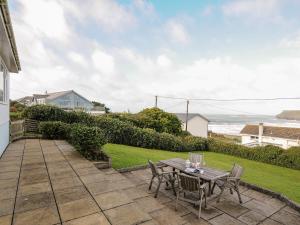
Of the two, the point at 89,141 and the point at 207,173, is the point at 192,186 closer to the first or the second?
the point at 207,173

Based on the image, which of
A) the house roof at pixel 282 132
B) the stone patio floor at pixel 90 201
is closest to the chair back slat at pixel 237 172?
the stone patio floor at pixel 90 201

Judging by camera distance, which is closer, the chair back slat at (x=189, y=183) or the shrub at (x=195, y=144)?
the chair back slat at (x=189, y=183)

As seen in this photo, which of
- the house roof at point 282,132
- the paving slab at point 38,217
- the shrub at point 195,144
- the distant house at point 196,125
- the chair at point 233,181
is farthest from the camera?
the distant house at point 196,125

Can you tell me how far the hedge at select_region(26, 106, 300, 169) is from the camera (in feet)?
41.9

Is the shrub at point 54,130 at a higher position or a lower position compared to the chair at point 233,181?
higher

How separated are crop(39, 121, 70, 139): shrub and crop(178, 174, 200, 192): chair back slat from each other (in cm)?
750

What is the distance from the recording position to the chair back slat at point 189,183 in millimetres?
4258

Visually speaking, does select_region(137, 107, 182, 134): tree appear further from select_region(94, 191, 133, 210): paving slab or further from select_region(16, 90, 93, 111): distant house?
select_region(16, 90, 93, 111): distant house

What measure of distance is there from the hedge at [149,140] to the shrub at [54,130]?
0.17 feet

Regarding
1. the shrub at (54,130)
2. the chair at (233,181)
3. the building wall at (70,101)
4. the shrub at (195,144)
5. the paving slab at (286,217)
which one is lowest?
the shrub at (195,144)

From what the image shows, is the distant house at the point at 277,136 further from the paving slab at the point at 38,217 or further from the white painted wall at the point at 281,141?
the paving slab at the point at 38,217

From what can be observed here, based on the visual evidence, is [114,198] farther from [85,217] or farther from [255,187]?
[255,187]

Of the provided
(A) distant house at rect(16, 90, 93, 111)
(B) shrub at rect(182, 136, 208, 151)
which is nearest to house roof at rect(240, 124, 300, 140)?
(B) shrub at rect(182, 136, 208, 151)

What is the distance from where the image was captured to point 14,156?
657cm
